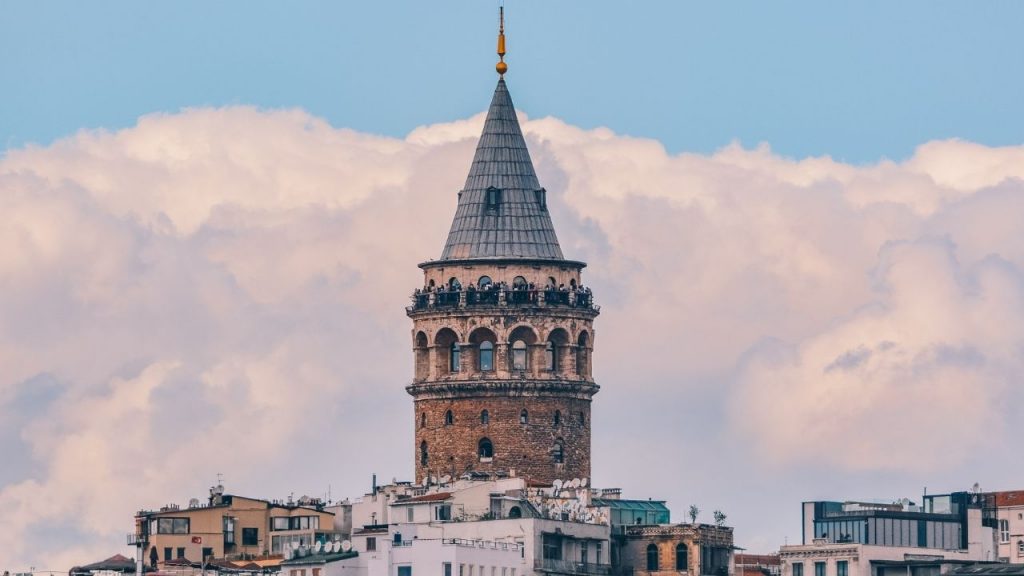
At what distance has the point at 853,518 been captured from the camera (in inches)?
6698

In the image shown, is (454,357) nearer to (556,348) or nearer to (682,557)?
(556,348)

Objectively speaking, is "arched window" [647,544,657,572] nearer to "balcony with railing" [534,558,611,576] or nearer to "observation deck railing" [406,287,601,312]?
"balcony with railing" [534,558,611,576]

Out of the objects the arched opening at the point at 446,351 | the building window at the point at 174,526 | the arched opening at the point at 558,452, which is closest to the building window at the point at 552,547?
the arched opening at the point at 558,452

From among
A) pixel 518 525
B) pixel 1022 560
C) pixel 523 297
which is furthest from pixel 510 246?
pixel 1022 560

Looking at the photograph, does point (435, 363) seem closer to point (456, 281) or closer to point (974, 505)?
point (456, 281)

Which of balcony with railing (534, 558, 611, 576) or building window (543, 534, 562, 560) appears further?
building window (543, 534, 562, 560)

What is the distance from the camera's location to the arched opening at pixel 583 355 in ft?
569

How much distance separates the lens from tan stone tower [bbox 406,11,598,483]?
171750mm

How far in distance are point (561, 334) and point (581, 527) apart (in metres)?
8.97

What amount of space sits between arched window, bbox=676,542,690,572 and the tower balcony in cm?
1079

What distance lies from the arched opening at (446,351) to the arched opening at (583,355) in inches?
197

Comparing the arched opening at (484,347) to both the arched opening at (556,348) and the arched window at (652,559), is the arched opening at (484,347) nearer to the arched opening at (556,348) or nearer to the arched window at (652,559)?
the arched opening at (556,348)

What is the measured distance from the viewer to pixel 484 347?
566ft

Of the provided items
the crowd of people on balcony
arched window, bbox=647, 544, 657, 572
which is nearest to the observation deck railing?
the crowd of people on balcony
